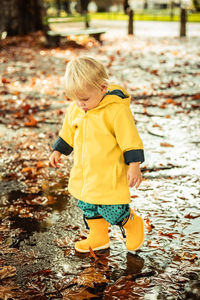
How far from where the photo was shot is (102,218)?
2361mm

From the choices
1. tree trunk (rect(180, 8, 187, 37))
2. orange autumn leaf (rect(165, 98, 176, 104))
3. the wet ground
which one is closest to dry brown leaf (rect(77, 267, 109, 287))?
the wet ground

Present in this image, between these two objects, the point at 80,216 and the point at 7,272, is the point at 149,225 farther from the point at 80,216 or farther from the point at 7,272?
the point at 7,272

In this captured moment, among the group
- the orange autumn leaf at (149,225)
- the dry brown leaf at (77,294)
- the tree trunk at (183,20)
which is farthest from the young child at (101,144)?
the tree trunk at (183,20)

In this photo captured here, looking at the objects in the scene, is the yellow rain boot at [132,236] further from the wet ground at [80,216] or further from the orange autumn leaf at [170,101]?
the orange autumn leaf at [170,101]

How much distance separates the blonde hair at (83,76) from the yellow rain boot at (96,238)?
31.3 inches

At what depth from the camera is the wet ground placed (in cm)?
209

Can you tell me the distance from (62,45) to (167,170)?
362 inches

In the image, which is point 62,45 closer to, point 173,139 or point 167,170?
point 173,139

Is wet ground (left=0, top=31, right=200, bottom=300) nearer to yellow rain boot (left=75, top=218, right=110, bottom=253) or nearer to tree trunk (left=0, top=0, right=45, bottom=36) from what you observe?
yellow rain boot (left=75, top=218, right=110, bottom=253)

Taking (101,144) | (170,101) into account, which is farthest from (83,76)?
(170,101)

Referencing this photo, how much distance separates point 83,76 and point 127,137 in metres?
0.38

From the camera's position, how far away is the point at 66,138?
7.72ft

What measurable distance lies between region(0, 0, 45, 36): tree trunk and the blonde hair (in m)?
12.2

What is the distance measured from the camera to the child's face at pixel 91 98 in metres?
2.02
